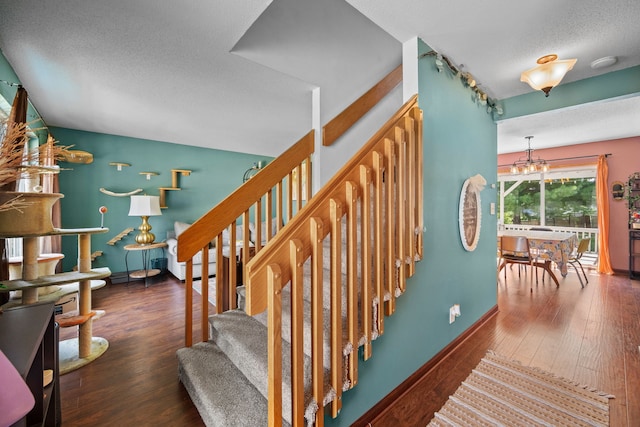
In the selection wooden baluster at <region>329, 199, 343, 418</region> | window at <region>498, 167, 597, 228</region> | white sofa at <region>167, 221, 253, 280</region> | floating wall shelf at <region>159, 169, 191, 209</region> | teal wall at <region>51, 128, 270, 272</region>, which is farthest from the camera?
window at <region>498, 167, 597, 228</region>

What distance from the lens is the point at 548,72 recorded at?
74.8 inches

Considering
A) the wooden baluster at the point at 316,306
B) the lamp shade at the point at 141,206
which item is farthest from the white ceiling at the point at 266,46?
the wooden baluster at the point at 316,306

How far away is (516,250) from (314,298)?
393cm

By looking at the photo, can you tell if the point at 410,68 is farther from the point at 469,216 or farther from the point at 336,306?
the point at 336,306

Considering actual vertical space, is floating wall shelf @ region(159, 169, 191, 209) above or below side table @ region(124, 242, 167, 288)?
above

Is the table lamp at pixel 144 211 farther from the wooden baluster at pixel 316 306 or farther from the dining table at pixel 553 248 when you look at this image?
the dining table at pixel 553 248

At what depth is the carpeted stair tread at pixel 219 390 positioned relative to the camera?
1291mm

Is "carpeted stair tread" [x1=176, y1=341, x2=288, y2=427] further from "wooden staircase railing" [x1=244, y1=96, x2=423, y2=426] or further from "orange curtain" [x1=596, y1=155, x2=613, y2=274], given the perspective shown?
"orange curtain" [x1=596, y1=155, x2=613, y2=274]

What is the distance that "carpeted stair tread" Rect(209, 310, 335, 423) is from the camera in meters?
1.21

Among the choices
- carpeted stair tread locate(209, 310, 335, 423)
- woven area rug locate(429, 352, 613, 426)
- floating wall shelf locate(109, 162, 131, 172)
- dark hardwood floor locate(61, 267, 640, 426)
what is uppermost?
floating wall shelf locate(109, 162, 131, 172)

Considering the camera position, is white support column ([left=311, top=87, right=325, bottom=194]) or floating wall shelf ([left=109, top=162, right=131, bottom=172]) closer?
white support column ([left=311, top=87, right=325, bottom=194])

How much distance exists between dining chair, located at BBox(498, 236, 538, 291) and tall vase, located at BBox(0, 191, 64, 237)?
4.92 m

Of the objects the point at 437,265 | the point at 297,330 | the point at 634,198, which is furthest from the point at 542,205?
the point at 297,330


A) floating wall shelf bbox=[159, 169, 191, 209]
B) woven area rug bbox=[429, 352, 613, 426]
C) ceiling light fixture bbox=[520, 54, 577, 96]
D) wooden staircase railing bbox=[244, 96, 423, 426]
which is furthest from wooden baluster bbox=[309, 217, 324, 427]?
floating wall shelf bbox=[159, 169, 191, 209]
